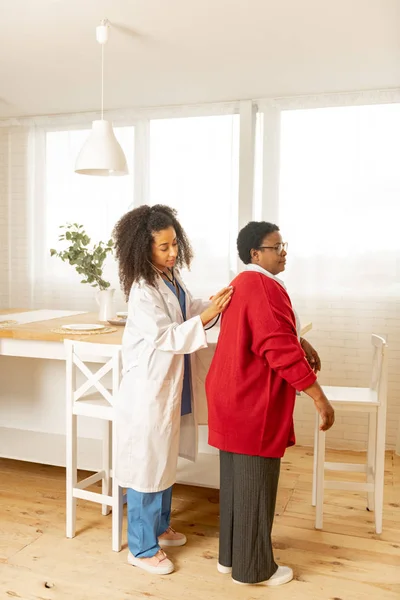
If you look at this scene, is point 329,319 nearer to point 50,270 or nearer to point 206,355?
point 206,355

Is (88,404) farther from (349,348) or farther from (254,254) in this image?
(349,348)

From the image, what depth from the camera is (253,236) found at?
2.30 m

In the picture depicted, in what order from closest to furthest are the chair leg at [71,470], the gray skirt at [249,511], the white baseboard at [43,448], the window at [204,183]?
the gray skirt at [249,511] → the chair leg at [71,470] → the white baseboard at [43,448] → the window at [204,183]

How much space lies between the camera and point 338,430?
4238mm

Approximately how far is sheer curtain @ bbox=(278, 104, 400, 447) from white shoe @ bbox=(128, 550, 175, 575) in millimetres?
2033

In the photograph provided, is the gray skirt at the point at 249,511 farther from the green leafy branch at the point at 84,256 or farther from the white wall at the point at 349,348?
the white wall at the point at 349,348

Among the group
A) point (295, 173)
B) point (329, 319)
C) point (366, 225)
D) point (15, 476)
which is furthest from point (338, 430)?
point (15, 476)

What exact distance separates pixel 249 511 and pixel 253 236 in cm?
100

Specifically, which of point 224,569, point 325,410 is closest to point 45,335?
point 224,569

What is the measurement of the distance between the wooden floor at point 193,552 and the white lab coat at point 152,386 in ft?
1.21

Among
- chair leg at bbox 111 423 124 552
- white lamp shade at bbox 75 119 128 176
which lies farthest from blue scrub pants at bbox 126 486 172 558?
white lamp shade at bbox 75 119 128 176

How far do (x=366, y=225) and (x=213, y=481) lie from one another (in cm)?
202

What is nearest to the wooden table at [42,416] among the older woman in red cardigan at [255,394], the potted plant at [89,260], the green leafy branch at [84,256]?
the potted plant at [89,260]

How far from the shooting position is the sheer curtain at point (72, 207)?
4.72 m
